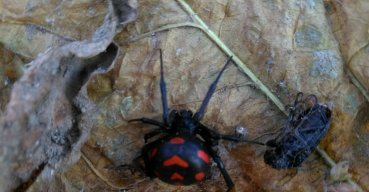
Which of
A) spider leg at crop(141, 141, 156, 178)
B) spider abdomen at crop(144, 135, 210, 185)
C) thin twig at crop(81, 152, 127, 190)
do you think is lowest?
thin twig at crop(81, 152, 127, 190)

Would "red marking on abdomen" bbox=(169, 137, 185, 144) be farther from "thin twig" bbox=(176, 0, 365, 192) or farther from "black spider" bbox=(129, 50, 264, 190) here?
"thin twig" bbox=(176, 0, 365, 192)

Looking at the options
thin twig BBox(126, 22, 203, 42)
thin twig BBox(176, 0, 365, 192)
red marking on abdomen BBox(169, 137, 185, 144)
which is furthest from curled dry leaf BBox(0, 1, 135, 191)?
red marking on abdomen BBox(169, 137, 185, 144)

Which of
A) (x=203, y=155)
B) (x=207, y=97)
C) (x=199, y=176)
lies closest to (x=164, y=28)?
(x=207, y=97)

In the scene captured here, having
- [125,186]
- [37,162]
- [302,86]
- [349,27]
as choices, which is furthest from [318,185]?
[37,162]

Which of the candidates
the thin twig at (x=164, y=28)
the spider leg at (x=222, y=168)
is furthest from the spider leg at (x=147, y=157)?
the thin twig at (x=164, y=28)

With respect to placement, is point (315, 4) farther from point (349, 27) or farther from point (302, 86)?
point (302, 86)

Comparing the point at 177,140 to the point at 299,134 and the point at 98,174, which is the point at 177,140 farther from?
the point at 299,134

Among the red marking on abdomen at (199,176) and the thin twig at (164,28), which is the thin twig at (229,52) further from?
the red marking on abdomen at (199,176)
